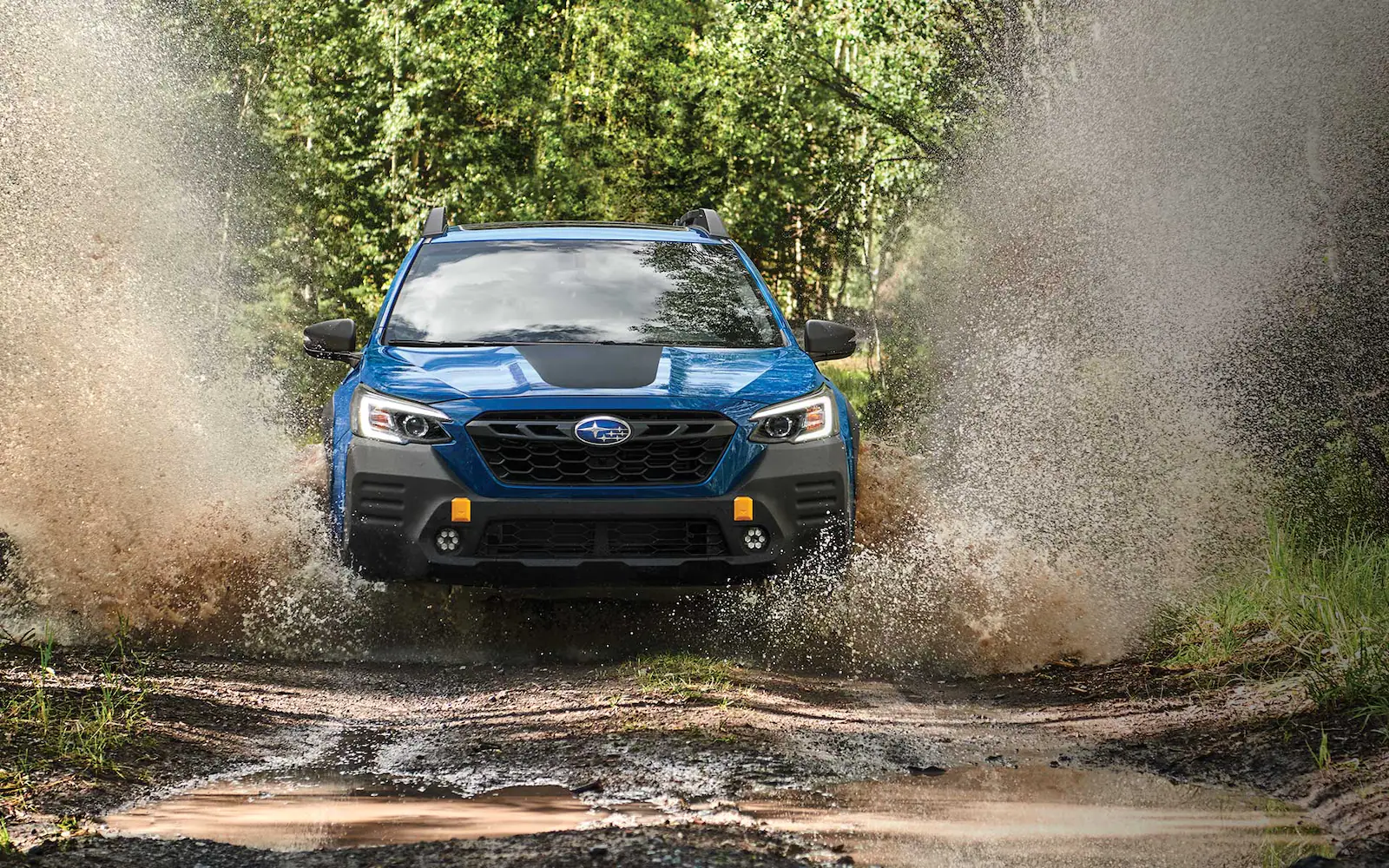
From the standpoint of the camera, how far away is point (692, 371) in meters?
6.48

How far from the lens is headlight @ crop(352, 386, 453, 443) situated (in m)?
6.15

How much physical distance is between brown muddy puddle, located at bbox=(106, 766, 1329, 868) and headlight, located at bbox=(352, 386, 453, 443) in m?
1.81

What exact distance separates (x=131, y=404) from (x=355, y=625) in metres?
4.40

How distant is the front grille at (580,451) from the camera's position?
607cm

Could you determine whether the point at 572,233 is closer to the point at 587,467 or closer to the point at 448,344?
the point at 448,344

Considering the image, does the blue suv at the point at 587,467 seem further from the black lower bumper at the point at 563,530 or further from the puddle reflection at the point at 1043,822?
the puddle reflection at the point at 1043,822

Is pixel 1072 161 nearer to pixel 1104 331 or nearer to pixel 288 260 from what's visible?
pixel 1104 331

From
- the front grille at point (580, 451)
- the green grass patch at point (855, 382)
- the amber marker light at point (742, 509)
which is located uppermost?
the front grille at point (580, 451)

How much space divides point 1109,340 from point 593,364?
6368mm

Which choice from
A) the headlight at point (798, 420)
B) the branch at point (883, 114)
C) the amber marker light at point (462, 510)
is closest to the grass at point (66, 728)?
the amber marker light at point (462, 510)

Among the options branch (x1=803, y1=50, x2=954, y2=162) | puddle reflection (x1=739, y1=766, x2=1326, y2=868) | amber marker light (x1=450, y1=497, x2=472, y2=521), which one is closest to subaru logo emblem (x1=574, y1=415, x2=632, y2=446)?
amber marker light (x1=450, y1=497, x2=472, y2=521)

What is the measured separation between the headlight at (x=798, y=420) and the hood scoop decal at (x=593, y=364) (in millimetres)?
472

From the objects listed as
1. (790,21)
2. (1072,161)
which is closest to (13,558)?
(1072,161)

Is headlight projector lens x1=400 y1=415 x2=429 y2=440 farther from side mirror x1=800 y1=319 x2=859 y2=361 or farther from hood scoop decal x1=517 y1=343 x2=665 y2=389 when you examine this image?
side mirror x1=800 y1=319 x2=859 y2=361
